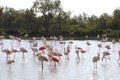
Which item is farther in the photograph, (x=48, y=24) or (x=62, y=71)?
(x=48, y=24)

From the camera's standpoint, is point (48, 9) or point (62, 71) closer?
point (62, 71)

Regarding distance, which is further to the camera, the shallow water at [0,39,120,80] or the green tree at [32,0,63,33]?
the green tree at [32,0,63,33]

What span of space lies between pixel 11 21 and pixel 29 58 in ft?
113

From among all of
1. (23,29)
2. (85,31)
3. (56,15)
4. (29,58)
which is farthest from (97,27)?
(29,58)

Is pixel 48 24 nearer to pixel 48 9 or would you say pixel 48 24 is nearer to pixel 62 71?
pixel 48 9

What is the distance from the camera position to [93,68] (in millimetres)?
15453

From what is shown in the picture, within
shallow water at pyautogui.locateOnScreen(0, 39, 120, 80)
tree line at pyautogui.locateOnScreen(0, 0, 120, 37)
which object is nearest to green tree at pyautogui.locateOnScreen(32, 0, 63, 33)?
tree line at pyautogui.locateOnScreen(0, 0, 120, 37)

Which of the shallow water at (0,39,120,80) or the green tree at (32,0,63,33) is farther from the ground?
the green tree at (32,0,63,33)

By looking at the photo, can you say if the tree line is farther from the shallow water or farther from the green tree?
the shallow water

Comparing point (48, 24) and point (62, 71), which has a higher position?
point (48, 24)

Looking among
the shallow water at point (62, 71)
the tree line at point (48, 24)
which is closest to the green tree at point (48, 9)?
the tree line at point (48, 24)

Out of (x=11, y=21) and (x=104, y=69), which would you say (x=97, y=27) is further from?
(x=104, y=69)

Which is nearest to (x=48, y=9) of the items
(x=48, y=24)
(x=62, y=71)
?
(x=48, y=24)

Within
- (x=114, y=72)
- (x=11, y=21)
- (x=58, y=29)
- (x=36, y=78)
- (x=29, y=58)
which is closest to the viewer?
(x=36, y=78)
